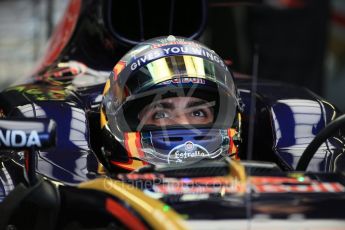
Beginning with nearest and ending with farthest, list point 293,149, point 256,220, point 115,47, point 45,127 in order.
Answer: point 256,220 < point 45,127 < point 293,149 < point 115,47

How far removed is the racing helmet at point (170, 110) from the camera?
312 cm

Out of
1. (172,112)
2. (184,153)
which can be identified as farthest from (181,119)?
(184,153)

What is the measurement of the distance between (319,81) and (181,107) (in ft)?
14.5

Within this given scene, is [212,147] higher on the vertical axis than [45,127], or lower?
lower

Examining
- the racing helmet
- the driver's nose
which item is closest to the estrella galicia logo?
the racing helmet

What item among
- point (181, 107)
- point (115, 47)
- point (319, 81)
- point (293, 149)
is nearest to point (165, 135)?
point (181, 107)

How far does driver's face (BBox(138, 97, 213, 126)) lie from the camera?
3199 millimetres

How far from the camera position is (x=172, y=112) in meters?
3.22

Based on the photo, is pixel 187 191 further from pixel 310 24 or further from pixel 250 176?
pixel 310 24

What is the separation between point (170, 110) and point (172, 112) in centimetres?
1

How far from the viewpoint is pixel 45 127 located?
250 centimetres

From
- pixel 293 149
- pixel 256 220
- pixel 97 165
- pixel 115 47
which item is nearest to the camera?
pixel 256 220

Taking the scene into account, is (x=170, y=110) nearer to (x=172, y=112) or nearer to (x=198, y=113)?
(x=172, y=112)

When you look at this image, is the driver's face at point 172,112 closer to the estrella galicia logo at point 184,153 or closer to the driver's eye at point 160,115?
the driver's eye at point 160,115
